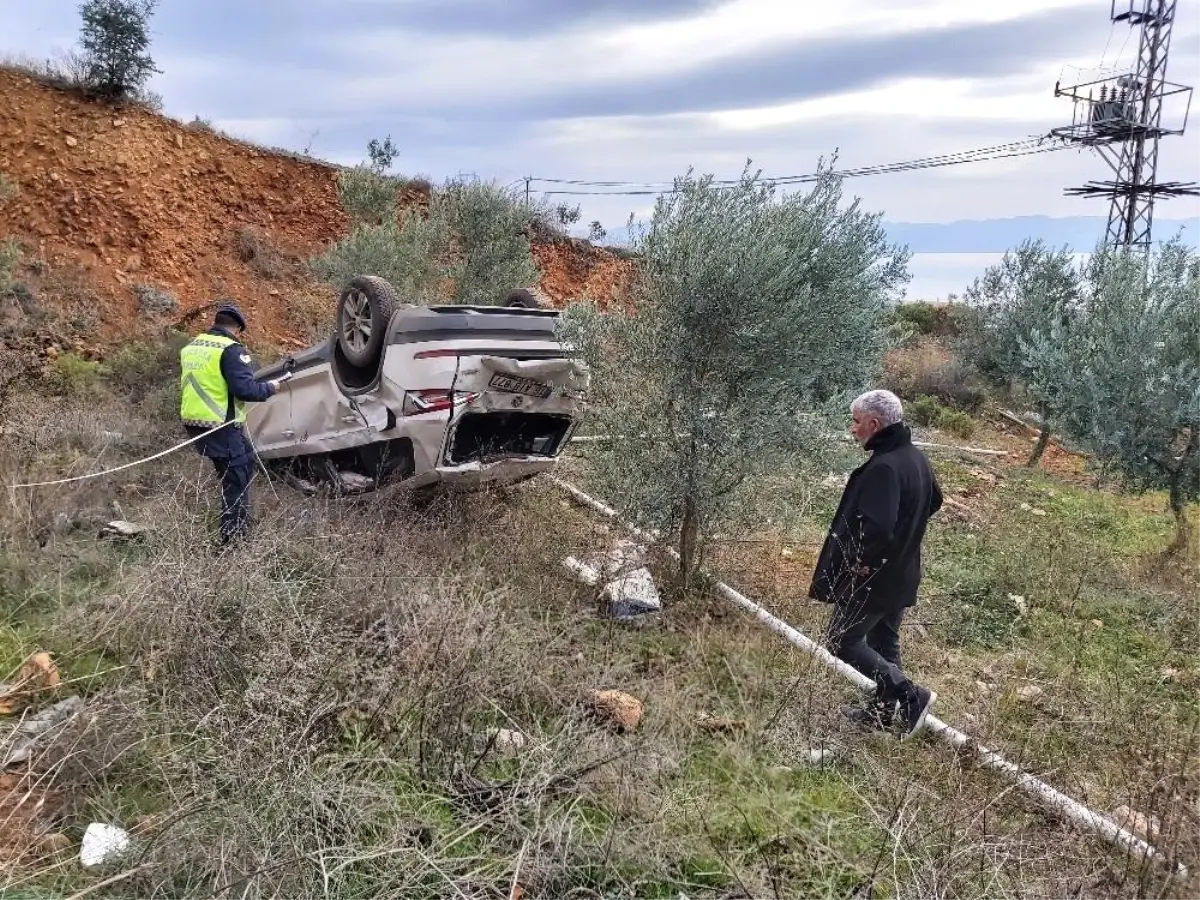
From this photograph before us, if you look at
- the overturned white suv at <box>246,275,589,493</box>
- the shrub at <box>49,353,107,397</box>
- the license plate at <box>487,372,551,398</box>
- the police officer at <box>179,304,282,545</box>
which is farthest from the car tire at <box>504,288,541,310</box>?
the shrub at <box>49,353,107,397</box>

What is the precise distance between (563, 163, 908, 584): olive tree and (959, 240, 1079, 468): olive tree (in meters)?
10.4

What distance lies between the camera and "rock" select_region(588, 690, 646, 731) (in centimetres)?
399

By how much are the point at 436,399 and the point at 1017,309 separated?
14.6 m

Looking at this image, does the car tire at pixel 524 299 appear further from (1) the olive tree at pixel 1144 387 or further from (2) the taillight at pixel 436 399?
(1) the olive tree at pixel 1144 387

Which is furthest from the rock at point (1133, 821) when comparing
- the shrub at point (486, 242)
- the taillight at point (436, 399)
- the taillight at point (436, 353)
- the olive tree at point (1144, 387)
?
the shrub at point (486, 242)

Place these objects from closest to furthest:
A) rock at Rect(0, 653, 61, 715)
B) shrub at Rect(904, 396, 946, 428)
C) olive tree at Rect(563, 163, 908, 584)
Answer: rock at Rect(0, 653, 61, 715) → olive tree at Rect(563, 163, 908, 584) → shrub at Rect(904, 396, 946, 428)

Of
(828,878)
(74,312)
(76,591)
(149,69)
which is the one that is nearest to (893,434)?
(828,878)

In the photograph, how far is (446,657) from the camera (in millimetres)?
3863

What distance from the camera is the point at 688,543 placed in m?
6.34

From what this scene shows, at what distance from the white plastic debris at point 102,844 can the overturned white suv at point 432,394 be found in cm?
349

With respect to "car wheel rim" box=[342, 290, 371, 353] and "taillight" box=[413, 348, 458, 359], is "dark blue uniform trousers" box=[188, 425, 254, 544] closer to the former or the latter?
"car wheel rim" box=[342, 290, 371, 353]

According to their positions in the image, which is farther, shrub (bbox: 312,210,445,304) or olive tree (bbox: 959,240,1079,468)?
olive tree (bbox: 959,240,1079,468)

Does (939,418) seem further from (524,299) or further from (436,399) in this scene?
(436,399)

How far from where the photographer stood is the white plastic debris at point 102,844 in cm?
287
